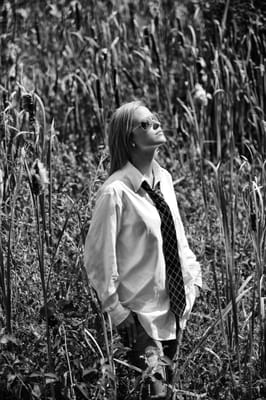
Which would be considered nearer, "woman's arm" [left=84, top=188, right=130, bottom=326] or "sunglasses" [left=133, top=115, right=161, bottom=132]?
"woman's arm" [left=84, top=188, right=130, bottom=326]

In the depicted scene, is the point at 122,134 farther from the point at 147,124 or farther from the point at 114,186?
the point at 114,186

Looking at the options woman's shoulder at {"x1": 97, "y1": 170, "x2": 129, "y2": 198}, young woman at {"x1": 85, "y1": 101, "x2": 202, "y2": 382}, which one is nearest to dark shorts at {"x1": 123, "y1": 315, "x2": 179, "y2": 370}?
young woman at {"x1": 85, "y1": 101, "x2": 202, "y2": 382}

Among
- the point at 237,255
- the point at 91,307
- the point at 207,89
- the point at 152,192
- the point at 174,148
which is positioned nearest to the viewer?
the point at 152,192

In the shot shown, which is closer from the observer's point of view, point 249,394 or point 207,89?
point 249,394

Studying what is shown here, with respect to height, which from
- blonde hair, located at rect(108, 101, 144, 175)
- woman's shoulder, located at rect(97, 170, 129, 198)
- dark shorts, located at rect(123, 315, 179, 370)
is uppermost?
blonde hair, located at rect(108, 101, 144, 175)

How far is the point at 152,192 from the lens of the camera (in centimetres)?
296

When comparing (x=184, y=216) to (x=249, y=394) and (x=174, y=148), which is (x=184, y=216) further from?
(x=249, y=394)

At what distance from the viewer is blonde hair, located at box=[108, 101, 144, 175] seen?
294 centimetres

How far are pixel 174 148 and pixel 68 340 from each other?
229 cm

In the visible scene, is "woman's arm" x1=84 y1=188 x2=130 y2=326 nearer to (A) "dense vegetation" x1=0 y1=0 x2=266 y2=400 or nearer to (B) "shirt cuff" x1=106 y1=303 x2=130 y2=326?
(B) "shirt cuff" x1=106 y1=303 x2=130 y2=326

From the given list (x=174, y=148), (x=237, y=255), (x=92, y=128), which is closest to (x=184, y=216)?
(x=237, y=255)

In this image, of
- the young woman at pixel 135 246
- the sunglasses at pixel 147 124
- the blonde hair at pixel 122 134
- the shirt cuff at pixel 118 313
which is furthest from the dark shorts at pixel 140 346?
the sunglasses at pixel 147 124

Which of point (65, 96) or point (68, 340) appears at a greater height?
point (65, 96)

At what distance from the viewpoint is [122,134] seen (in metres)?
2.95
